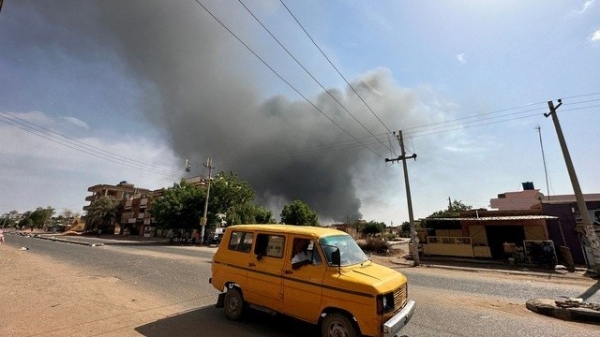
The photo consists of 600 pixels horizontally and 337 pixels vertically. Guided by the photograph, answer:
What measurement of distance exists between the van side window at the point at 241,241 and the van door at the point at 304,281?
118 centimetres

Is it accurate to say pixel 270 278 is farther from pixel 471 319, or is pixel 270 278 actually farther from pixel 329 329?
pixel 471 319

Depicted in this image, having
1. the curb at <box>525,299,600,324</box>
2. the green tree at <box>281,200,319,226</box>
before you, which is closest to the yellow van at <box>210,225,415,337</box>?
the curb at <box>525,299,600,324</box>

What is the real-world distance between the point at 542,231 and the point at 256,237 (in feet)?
80.7

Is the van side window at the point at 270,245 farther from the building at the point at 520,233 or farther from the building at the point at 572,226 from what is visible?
the building at the point at 572,226

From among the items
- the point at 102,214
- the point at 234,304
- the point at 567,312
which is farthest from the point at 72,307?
the point at 102,214

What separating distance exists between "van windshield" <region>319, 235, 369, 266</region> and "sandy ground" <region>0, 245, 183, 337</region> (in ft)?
13.4

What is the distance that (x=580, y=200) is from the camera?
14.7 metres

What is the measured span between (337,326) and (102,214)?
74.6 metres

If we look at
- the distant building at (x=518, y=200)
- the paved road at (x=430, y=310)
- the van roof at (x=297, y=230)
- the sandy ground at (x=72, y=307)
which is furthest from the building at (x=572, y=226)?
the sandy ground at (x=72, y=307)

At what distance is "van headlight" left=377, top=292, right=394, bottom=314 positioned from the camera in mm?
4312

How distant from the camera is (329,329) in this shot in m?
4.72

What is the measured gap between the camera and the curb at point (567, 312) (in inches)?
272

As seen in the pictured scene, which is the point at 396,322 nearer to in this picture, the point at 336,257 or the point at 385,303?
the point at 385,303

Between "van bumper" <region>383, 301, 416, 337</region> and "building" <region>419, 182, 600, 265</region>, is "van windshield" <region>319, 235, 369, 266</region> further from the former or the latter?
"building" <region>419, 182, 600, 265</region>
